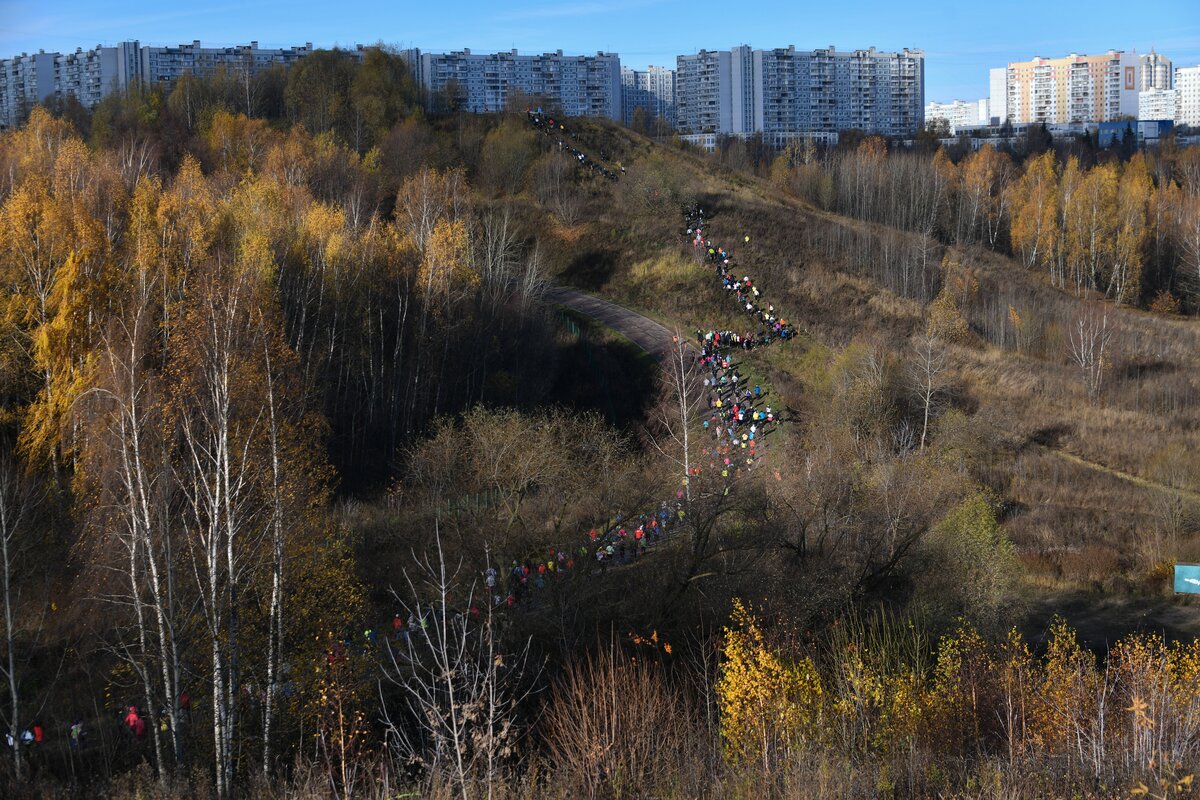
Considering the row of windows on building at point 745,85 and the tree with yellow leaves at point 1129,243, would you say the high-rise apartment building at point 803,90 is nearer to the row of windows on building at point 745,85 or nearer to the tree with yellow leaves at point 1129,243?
the row of windows on building at point 745,85

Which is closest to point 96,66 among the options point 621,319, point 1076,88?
point 621,319

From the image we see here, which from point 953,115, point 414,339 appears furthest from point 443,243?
point 953,115

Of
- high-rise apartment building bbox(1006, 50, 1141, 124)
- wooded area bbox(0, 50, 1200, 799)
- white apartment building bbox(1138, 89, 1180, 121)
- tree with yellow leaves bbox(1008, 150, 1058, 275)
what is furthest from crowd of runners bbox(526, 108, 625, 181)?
white apartment building bbox(1138, 89, 1180, 121)

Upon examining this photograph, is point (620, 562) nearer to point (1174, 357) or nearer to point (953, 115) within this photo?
point (1174, 357)

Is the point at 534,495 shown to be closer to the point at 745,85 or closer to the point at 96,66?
the point at 96,66

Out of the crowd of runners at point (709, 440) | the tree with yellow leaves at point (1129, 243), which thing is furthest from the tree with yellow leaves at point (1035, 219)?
the crowd of runners at point (709, 440)
